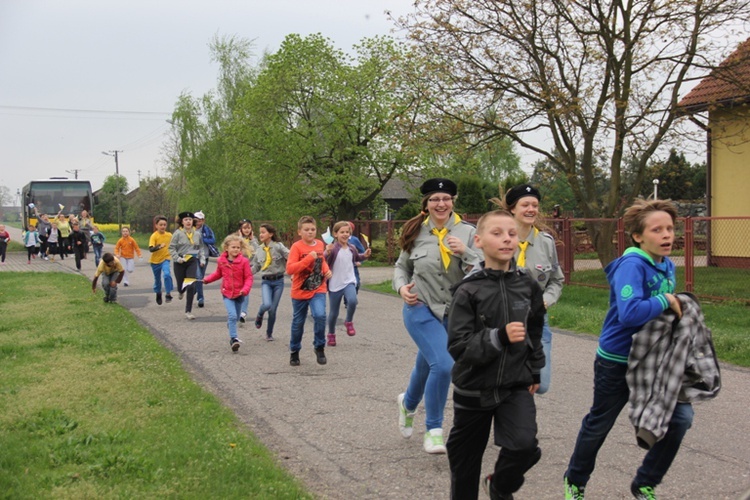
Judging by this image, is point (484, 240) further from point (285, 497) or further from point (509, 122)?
point (509, 122)

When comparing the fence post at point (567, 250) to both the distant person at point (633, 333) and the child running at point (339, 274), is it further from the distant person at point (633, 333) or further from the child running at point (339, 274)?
the distant person at point (633, 333)

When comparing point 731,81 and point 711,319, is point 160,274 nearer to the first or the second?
point 711,319

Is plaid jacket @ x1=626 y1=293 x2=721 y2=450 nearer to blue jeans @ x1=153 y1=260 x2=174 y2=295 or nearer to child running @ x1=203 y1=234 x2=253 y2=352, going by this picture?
child running @ x1=203 y1=234 x2=253 y2=352

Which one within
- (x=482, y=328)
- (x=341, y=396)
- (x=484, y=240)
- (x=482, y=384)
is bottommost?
(x=341, y=396)

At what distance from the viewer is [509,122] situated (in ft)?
59.7

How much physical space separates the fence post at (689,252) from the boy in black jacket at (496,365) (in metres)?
11.2

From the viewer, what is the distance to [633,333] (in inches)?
157

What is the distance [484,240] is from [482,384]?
2.33 feet

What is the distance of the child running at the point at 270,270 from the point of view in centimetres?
1058

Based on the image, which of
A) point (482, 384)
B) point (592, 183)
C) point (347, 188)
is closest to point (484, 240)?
point (482, 384)

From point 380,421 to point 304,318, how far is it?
258 cm

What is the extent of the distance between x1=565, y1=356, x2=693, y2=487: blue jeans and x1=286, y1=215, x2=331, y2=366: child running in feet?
15.5

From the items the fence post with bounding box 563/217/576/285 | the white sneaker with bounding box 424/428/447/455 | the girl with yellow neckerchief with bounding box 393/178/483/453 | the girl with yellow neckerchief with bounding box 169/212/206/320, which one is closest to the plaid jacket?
the girl with yellow neckerchief with bounding box 393/178/483/453

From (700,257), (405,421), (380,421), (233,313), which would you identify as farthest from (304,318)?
(700,257)
